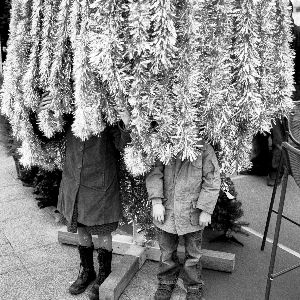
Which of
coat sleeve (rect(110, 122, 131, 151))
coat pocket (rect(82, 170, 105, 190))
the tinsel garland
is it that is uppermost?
the tinsel garland

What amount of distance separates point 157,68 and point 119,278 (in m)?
1.61

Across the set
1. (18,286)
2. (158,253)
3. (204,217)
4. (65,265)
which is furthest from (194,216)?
(18,286)

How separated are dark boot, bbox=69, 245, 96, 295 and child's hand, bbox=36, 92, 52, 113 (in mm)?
1099

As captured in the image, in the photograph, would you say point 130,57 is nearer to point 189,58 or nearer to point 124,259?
point 189,58

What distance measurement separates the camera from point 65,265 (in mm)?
3441

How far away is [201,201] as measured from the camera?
2598 millimetres

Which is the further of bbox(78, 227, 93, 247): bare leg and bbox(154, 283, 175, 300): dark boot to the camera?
bbox(78, 227, 93, 247): bare leg

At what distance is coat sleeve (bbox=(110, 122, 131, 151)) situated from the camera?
260 centimetres

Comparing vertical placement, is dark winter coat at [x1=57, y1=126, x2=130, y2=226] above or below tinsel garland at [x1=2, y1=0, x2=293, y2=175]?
below

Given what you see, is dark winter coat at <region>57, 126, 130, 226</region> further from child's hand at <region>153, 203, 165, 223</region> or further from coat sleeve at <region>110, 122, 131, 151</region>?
child's hand at <region>153, 203, 165, 223</region>

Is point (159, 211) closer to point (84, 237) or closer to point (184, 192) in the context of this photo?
point (184, 192)

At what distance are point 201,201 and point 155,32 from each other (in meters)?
1.07

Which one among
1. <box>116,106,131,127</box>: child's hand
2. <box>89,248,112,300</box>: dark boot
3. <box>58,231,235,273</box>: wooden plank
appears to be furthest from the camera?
<box>58,231,235,273</box>: wooden plank

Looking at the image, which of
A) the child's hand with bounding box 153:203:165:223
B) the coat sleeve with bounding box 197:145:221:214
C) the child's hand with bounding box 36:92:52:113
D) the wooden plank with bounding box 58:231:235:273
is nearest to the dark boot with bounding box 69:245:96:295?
the wooden plank with bounding box 58:231:235:273
